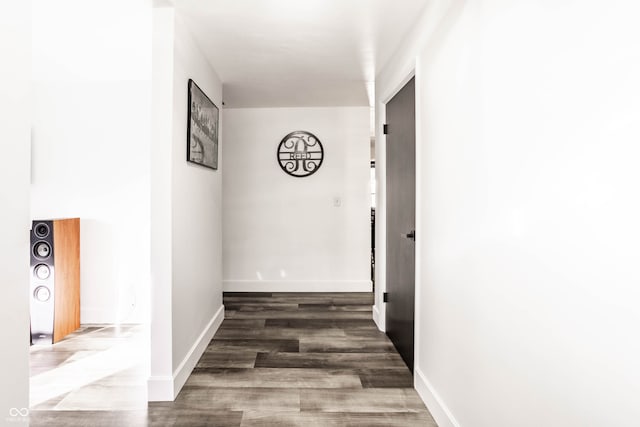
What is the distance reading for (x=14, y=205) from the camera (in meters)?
1.07

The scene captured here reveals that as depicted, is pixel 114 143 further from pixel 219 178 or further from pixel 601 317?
pixel 601 317

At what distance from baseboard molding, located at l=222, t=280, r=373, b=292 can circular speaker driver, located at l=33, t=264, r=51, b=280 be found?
206cm

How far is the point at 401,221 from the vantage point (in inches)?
116

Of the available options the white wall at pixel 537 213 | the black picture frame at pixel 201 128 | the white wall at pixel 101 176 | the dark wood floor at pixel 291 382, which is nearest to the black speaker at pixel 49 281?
the white wall at pixel 101 176

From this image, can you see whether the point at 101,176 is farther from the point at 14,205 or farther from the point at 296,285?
the point at 14,205

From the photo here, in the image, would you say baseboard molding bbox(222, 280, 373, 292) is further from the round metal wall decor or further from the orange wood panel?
the orange wood panel

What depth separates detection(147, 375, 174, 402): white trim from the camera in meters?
2.27

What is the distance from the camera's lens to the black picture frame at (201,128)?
2.60 m

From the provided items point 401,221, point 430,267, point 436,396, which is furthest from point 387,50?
point 436,396

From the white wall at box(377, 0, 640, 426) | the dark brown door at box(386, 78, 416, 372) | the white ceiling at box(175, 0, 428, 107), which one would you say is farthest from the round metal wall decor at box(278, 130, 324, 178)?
the white wall at box(377, 0, 640, 426)

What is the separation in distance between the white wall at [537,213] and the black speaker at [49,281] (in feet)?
9.45

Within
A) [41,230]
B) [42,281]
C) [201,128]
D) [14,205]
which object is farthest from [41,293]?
[14,205]

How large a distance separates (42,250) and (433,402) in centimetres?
300

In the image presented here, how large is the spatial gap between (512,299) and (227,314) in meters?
3.11
